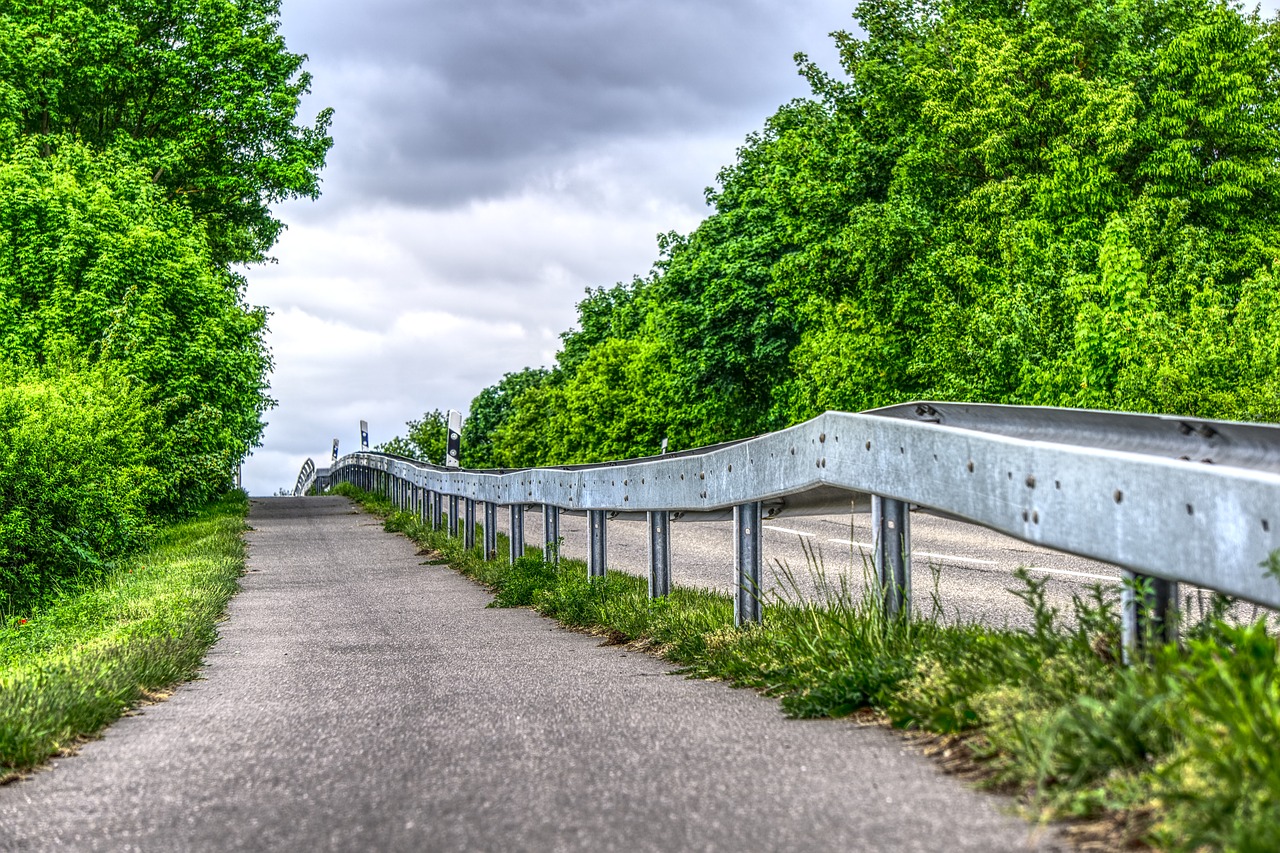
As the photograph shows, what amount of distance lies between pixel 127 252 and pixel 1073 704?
2714cm

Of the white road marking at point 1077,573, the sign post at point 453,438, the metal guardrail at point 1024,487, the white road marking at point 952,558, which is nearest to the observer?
the metal guardrail at point 1024,487

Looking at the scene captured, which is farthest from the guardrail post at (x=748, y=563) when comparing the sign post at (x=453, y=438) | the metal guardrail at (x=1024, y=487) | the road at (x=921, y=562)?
the sign post at (x=453, y=438)

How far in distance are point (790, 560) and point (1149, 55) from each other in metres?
27.4

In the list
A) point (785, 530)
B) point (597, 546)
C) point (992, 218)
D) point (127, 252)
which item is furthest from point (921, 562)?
point (992, 218)

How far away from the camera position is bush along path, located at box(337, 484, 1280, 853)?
3.22m

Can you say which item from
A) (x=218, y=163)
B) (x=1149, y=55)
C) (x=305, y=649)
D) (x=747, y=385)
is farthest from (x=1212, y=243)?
(x=305, y=649)

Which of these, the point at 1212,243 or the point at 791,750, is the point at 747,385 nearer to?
the point at 1212,243

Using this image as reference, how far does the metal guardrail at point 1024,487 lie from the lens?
3898 mm

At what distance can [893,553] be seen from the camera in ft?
20.8

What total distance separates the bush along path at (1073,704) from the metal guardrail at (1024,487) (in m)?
0.22

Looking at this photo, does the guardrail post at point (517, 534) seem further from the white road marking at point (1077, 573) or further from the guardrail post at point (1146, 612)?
the guardrail post at point (1146, 612)

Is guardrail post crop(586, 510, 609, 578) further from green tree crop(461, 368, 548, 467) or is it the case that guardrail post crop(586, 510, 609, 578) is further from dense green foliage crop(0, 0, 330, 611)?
green tree crop(461, 368, 548, 467)

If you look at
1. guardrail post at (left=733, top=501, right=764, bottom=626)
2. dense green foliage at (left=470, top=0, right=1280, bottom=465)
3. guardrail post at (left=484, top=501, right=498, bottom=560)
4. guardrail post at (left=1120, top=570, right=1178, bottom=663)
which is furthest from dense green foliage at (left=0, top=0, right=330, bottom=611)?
guardrail post at (left=1120, top=570, right=1178, bottom=663)

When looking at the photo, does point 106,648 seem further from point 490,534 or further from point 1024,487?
point 490,534
